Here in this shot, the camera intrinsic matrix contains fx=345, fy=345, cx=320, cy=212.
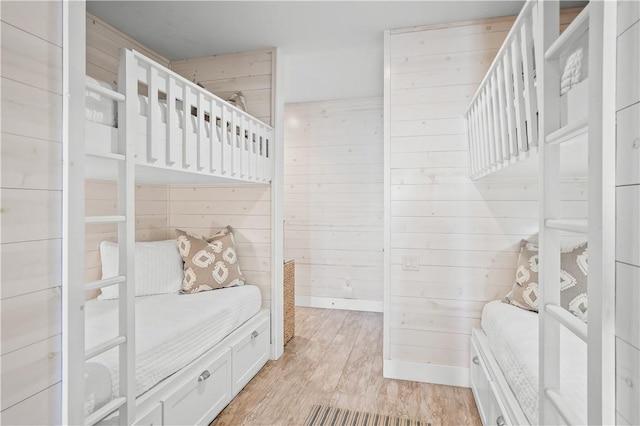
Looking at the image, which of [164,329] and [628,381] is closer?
[628,381]

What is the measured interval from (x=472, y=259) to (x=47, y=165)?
2.44 metres

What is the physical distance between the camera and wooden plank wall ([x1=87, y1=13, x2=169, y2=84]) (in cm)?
240

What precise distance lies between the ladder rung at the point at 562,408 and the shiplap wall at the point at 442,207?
5.29 ft

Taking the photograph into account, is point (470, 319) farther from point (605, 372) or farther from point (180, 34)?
point (180, 34)

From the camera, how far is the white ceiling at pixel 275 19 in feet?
7.50

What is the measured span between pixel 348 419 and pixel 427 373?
79 cm

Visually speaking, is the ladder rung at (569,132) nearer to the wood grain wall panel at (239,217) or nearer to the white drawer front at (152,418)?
the white drawer front at (152,418)

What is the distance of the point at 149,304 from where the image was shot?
221cm

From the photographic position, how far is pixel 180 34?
2.67 m

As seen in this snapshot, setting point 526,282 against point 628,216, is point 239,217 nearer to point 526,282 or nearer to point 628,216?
point 526,282

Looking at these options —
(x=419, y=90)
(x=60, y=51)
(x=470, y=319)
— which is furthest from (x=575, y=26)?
(x=470, y=319)

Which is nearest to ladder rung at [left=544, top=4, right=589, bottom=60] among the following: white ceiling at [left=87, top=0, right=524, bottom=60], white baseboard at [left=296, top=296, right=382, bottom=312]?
white ceiling at [left=87, top=0, right=524, bottom=60]

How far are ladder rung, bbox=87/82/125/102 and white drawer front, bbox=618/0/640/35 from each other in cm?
149

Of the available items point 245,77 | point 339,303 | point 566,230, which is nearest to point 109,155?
point 566,230
